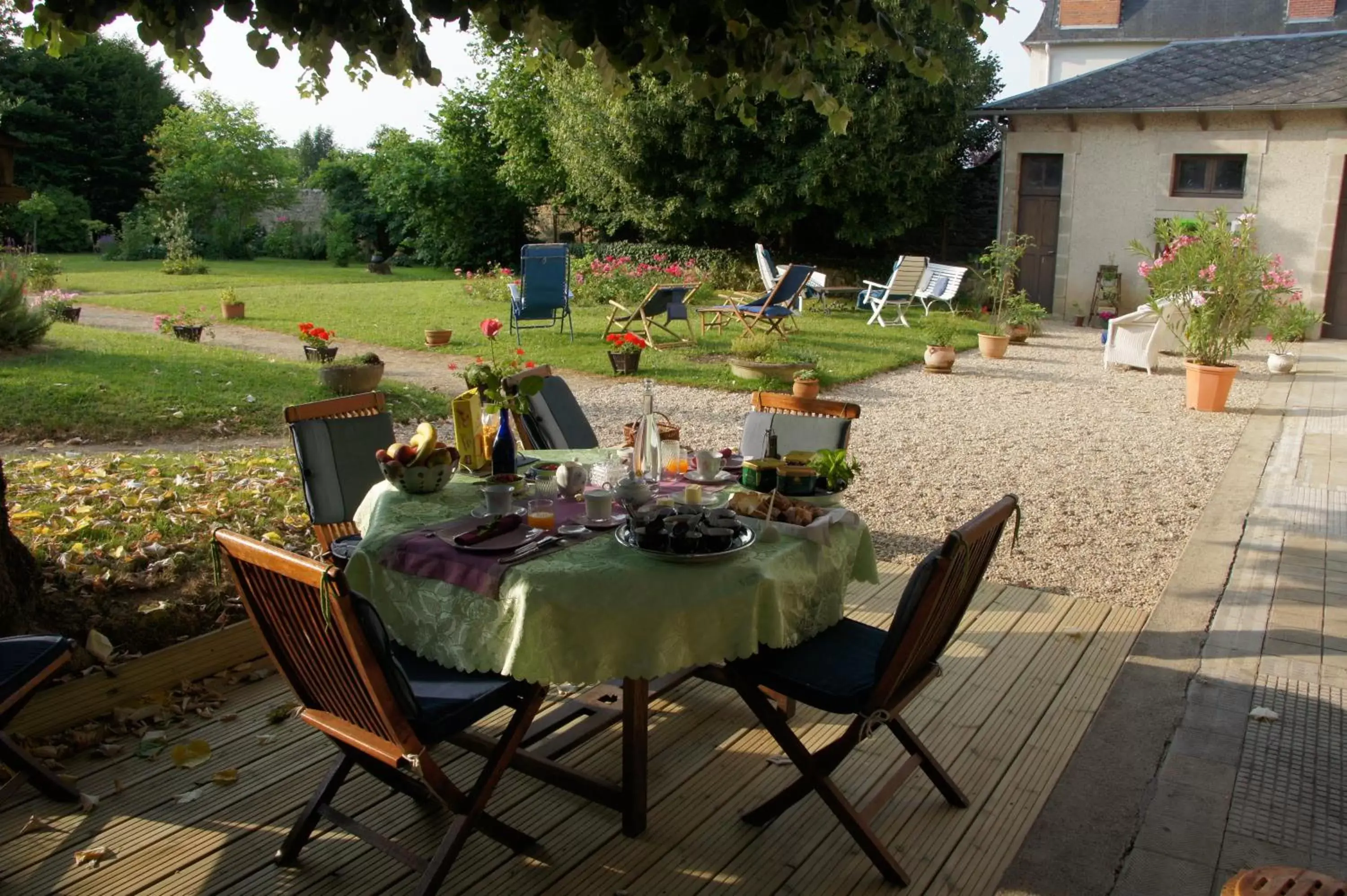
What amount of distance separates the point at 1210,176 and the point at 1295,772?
13749 mm

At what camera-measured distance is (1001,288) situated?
1381 cm

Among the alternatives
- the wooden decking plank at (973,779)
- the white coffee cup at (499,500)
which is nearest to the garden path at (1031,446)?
the wooden decking plank at (973,779)

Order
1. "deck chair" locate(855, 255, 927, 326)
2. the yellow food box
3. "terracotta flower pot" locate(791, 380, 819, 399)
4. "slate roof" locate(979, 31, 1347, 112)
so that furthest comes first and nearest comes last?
"deck chair" locate(855, 255, 927, 326)
"slate roof" locate(979, 31, 1347, 112)
"terracotta flower pot" locate(791, 380, 819, 399)
the yellow food box

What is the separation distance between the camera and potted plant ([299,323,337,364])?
9227mm

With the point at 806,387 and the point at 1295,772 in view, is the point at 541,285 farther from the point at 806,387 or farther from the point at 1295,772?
the point at 1295,772

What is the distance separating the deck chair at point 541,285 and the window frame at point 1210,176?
29.3ft

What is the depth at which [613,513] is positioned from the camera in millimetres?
2863

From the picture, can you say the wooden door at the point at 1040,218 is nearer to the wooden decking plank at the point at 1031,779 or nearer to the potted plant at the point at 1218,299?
the potted plant at the point at 1218,299

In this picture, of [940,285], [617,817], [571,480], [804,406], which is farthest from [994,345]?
[617,817]

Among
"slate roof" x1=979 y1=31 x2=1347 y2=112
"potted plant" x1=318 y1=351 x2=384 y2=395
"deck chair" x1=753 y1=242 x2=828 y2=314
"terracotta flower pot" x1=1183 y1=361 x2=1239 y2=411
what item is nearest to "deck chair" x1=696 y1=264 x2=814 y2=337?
"deck chair" x1=753 y1=242 x2=828 y2=314

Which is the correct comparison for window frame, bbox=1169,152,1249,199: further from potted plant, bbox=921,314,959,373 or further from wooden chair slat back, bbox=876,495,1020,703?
wooden chair slat back, bbox=876,495,1020,703

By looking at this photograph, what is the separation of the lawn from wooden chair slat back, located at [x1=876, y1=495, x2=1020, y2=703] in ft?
22.0

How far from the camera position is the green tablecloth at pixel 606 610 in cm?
236

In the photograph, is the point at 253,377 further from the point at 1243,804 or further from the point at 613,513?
the point at 1243,804
